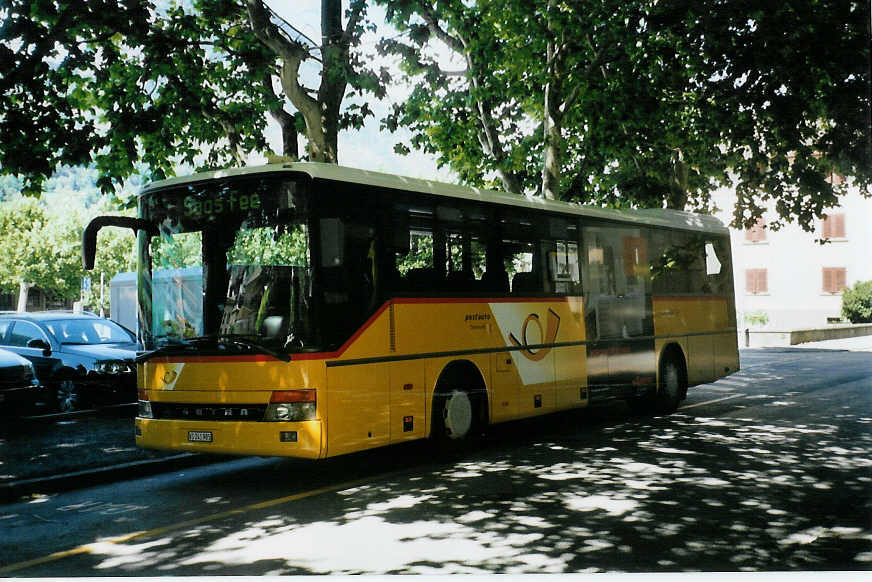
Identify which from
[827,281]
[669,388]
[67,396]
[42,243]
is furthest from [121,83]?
[827,281]

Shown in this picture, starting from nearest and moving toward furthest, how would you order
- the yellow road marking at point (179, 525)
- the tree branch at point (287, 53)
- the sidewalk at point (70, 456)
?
the yellow road marking at point (179, 525)
the sidewalk at point (70, 456)
the tree branch at point (287, 53)

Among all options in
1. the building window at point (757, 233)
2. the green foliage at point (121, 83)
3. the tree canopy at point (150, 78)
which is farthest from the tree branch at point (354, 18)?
the building window at point (757, 233)

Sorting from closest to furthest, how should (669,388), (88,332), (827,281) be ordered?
(827,281)
(669,388)
(88,332)

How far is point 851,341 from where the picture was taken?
21922 mm

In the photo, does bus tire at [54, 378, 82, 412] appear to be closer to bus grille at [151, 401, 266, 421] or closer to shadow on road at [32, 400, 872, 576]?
shadow on road at [32, 400, 872, 576]

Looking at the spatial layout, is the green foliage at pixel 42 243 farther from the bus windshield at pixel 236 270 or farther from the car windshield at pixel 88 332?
the bus windshield at pixel 236 270

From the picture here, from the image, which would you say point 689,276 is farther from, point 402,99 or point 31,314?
point 31,314

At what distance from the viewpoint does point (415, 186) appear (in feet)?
32.7

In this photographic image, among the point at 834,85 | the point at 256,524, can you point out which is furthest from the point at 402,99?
the point at 256,524

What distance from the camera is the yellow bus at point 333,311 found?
27.6ft

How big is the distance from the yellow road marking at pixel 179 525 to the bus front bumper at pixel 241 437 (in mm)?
420

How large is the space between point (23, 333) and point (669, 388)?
1135 centimetres

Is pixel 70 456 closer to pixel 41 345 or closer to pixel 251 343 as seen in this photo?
pixel 251 343

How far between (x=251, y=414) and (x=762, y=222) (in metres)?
22.0
